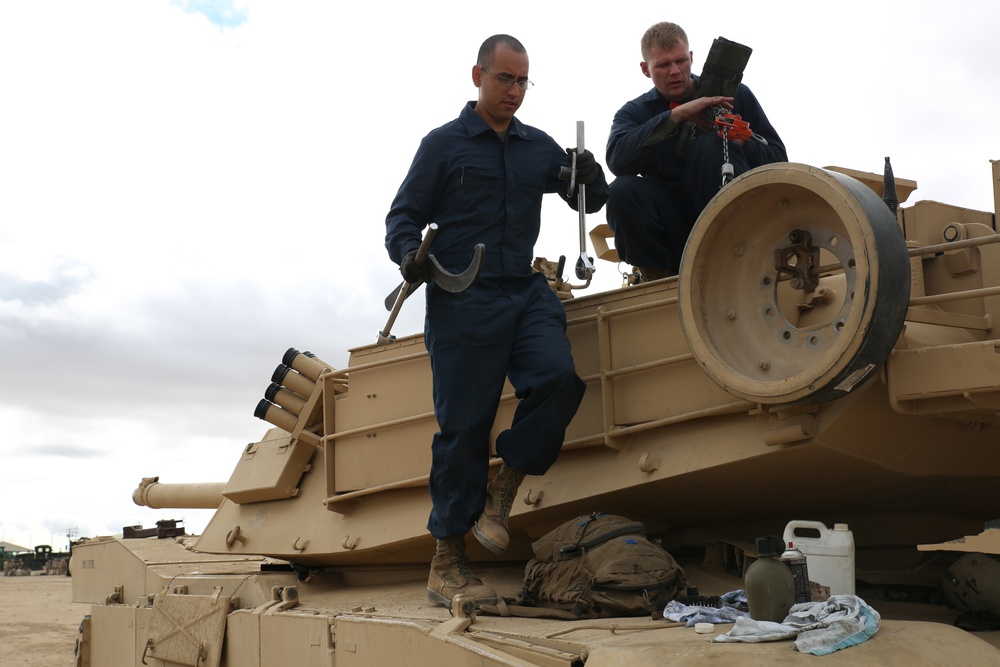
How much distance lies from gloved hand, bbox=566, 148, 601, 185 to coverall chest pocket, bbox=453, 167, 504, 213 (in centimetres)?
40

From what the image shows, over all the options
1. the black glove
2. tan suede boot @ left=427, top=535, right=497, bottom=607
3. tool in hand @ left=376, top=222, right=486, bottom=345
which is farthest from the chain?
tan suede boot @ left=427, top=535, right=497, bottom=607

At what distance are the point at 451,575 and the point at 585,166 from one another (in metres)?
1.95

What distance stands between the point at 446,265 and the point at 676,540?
1.74m

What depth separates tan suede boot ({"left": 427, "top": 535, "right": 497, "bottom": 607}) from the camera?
5.17 metres

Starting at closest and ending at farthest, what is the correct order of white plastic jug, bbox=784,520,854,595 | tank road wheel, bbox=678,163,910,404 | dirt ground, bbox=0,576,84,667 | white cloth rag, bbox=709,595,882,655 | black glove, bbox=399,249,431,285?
white cloth rag, bbox=709,595,882,655 → tank road wheel, bbox=678,163,910,404 → white plastic jug, bbox=784,520,854,595 → black glove, bbox=399,249,431,285 → dirt ground, bbox=0,576,84,667

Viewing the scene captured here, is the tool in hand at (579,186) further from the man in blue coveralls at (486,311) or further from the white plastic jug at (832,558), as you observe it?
the white plastic jug at (832,558)

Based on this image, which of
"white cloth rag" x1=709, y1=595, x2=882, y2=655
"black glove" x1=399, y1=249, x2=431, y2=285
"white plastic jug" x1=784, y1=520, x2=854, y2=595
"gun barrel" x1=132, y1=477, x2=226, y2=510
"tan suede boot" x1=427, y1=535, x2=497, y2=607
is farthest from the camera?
"gun barrel" x1=132, y1=477, x2=226, y2=510

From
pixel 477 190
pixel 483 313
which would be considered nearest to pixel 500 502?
pixel 483 313

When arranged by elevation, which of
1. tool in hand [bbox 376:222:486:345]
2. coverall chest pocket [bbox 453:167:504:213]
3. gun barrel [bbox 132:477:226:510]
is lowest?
gun barrel [bbox 132:477:226:510]

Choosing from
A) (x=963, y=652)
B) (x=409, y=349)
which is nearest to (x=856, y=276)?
(x=963, y=652)

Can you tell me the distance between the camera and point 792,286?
4680 mm

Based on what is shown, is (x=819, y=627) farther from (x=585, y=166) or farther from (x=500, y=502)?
(x=585, y=166)

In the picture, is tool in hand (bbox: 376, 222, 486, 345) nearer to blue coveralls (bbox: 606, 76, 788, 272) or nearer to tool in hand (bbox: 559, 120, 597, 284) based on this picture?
tool in hand (bbox: 559, 120, 597, 284)

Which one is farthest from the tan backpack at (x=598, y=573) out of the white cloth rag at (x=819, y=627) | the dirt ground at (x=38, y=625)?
the dirt ground at (x=38, y=625)
